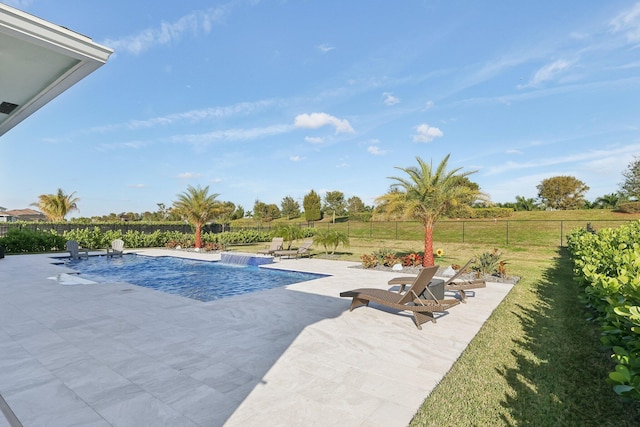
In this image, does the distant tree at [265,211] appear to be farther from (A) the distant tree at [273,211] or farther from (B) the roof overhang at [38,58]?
(B) the roof overhang at [38,58]

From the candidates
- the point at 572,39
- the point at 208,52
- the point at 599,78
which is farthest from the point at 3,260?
the point at 599,78

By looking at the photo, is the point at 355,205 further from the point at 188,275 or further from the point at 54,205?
the point at 188,275

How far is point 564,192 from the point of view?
47969 millimetres

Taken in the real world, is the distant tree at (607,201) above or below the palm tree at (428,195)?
above

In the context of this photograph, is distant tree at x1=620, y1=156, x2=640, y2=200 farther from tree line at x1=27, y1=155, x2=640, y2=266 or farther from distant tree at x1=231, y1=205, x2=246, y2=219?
distant tree at x1=231, y1=205, x2=246, y2=219

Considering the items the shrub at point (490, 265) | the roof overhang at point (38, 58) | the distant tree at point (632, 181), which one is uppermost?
the distant tree at point (632, 181)

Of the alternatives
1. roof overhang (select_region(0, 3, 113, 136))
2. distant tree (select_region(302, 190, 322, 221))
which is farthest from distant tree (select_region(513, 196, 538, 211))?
roof overhang (select_region(0, 3, 113, 136))

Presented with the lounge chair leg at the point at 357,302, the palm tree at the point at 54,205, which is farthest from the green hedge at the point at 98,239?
the palm tree at the point at 54,205

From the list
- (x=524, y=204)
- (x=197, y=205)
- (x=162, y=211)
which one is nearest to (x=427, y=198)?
(x=197, y=205)

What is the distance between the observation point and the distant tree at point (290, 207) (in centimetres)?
6350

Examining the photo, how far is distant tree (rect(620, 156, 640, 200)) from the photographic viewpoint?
3284cm

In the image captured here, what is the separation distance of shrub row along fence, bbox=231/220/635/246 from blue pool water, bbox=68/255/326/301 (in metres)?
14.2

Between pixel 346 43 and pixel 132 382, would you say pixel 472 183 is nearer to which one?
pixel 346 43

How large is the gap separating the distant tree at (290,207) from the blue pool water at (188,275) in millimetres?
46309
